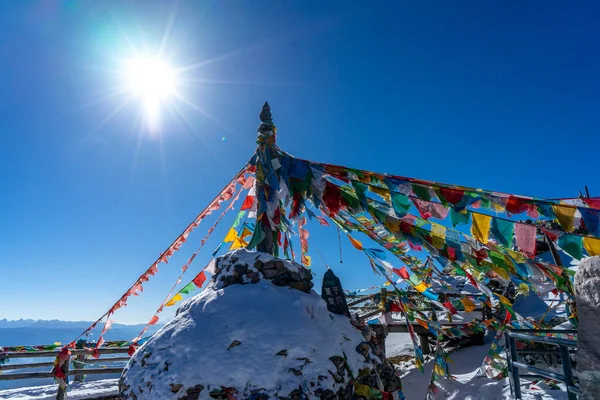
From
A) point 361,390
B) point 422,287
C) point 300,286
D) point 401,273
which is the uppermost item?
point 401,273

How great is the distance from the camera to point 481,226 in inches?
149

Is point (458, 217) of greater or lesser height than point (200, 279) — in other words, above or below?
above

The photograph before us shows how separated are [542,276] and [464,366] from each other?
8474mm

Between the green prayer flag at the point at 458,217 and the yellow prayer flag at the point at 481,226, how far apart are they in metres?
0.10

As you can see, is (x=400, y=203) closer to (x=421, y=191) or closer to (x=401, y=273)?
(x=421, y=191)

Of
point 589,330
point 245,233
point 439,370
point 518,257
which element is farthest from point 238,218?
point 439,370

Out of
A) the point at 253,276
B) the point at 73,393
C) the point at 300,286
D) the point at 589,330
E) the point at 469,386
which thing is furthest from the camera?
the point at 73,393

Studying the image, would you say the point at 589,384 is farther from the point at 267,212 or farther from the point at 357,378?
the point at 267,212

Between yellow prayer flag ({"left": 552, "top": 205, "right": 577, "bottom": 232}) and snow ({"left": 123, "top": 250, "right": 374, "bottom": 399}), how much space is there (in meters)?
2.97

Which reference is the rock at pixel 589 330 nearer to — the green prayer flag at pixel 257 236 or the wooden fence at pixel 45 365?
the green prayer flag at pixel 257 236

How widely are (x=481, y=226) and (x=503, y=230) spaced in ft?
0.76

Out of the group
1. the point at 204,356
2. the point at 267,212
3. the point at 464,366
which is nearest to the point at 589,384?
the point at 204,356

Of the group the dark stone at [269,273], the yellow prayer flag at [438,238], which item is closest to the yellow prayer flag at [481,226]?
the yellow prayer flag at [438,238]

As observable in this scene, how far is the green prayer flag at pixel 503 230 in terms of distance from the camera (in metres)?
3.63
